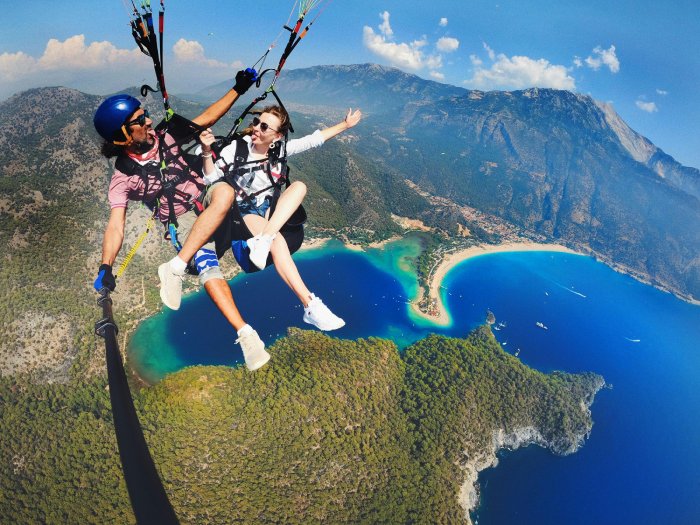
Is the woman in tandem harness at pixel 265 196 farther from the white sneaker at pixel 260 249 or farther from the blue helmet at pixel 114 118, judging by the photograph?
the blue helmet at pixel 114 118

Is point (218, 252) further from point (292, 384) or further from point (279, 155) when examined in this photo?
point (292, 384)

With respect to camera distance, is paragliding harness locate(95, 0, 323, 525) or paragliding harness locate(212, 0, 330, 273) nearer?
paragliding harness locate(95, 0, 323, 525)

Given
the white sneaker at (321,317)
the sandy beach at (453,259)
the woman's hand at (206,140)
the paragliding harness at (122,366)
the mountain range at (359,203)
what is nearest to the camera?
the paragliding harness at (122,366)

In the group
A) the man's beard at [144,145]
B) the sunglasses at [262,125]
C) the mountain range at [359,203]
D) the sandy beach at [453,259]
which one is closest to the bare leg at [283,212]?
the sunglasses at [262,125]

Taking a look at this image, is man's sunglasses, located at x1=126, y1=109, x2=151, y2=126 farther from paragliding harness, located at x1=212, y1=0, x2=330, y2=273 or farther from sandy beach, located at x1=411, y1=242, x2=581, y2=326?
sandy beach, located at x1=411, y1=242, x2=581, y2=326

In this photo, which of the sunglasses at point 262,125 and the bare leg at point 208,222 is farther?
the sunglasses at point 262,125

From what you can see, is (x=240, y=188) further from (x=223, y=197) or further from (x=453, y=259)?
(x=453, y=259)

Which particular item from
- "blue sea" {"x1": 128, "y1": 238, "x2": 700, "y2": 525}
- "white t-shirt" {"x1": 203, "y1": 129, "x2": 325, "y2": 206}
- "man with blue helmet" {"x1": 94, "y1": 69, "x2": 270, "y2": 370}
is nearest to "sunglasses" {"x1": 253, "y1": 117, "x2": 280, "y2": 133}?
"white t-shirt" {"x1": 203, "y1": 129, "x2": 325, "y2": 206}
